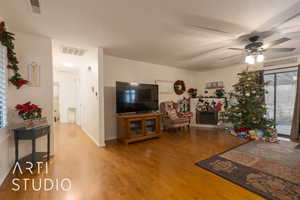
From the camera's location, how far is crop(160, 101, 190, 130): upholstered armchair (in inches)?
177

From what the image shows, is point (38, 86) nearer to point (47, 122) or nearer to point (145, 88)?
point (47, 122)

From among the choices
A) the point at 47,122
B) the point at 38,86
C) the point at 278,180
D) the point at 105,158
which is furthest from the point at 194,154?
the point at 38,86

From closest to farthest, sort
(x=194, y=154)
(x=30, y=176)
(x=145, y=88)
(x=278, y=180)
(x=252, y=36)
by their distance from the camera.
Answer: (x=278, y=180)
(x=30, y=176)
(x=252, y=36)
(x=194, y=154)
(x=145, y=88)

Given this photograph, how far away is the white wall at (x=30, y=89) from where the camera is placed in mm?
2272

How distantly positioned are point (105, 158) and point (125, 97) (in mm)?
1610

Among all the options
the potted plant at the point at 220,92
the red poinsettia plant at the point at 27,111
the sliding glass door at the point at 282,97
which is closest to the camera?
the red poinsettia plant at the point at 27,111

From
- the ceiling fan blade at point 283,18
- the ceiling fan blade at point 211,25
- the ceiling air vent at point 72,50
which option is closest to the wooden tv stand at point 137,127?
the ceiling air vent at point 72,50

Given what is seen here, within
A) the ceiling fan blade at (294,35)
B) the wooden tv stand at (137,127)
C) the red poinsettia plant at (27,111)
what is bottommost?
the wooden tv stand at (137,127)

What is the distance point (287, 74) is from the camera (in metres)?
4.14

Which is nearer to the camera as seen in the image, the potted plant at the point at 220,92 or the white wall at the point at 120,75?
the white wall at the point at 120,75

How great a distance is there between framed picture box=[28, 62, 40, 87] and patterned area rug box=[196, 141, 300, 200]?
346 centimetres

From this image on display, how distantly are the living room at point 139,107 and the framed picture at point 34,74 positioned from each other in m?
0.01

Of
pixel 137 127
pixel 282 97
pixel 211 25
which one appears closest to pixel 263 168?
pixel 211 25

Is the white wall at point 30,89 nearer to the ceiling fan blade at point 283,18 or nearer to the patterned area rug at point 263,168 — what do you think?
the patterned area rug at point 263,168
